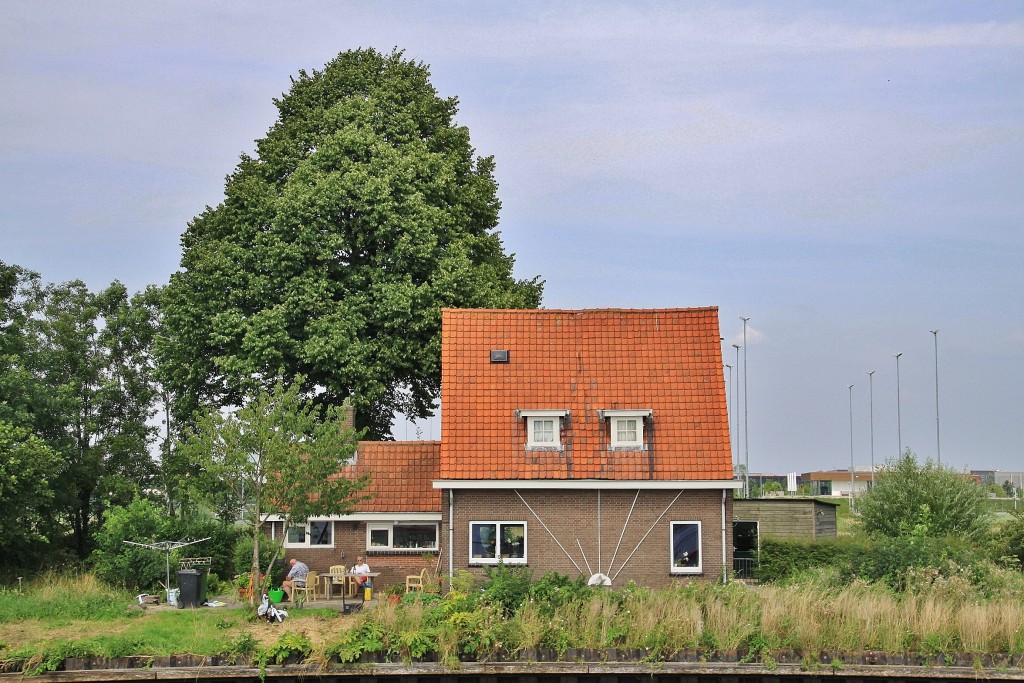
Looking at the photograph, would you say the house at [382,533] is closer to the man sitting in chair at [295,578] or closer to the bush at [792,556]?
the man sitting in chair at [295,578]

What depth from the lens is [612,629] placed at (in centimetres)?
2131

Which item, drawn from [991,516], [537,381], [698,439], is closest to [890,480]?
[991,516]

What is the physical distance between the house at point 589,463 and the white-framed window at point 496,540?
25 millimetres

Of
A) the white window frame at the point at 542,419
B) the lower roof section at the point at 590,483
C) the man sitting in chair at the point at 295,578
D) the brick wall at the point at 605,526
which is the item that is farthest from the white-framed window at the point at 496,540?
the man sitting in chair at the point at 295,578

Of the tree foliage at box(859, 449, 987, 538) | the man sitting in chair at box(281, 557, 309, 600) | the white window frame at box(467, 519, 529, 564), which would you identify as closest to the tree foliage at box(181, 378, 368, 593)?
the man sitting in chair at box(281, 557, 309, 600)

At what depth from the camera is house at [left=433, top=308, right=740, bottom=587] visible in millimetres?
28141

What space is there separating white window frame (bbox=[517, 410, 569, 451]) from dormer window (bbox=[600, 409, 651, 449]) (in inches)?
45.2

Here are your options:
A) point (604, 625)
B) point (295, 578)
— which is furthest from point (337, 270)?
point (604, 625)

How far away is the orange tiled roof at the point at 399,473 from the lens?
3064 cm

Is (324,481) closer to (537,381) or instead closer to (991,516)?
(537,381)

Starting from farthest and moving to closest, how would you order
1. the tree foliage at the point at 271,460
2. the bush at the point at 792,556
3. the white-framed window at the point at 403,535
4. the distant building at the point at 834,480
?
the distant building at the point at 834,480 → the white-framed window at the point at 403,535 → the bush at the point at 792,556 → the tree foliage at the point at 271,460

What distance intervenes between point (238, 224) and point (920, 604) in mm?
A: 24580

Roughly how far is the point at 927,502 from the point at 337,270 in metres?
19.3

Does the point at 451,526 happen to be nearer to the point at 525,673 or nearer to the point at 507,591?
the point at 507,591
